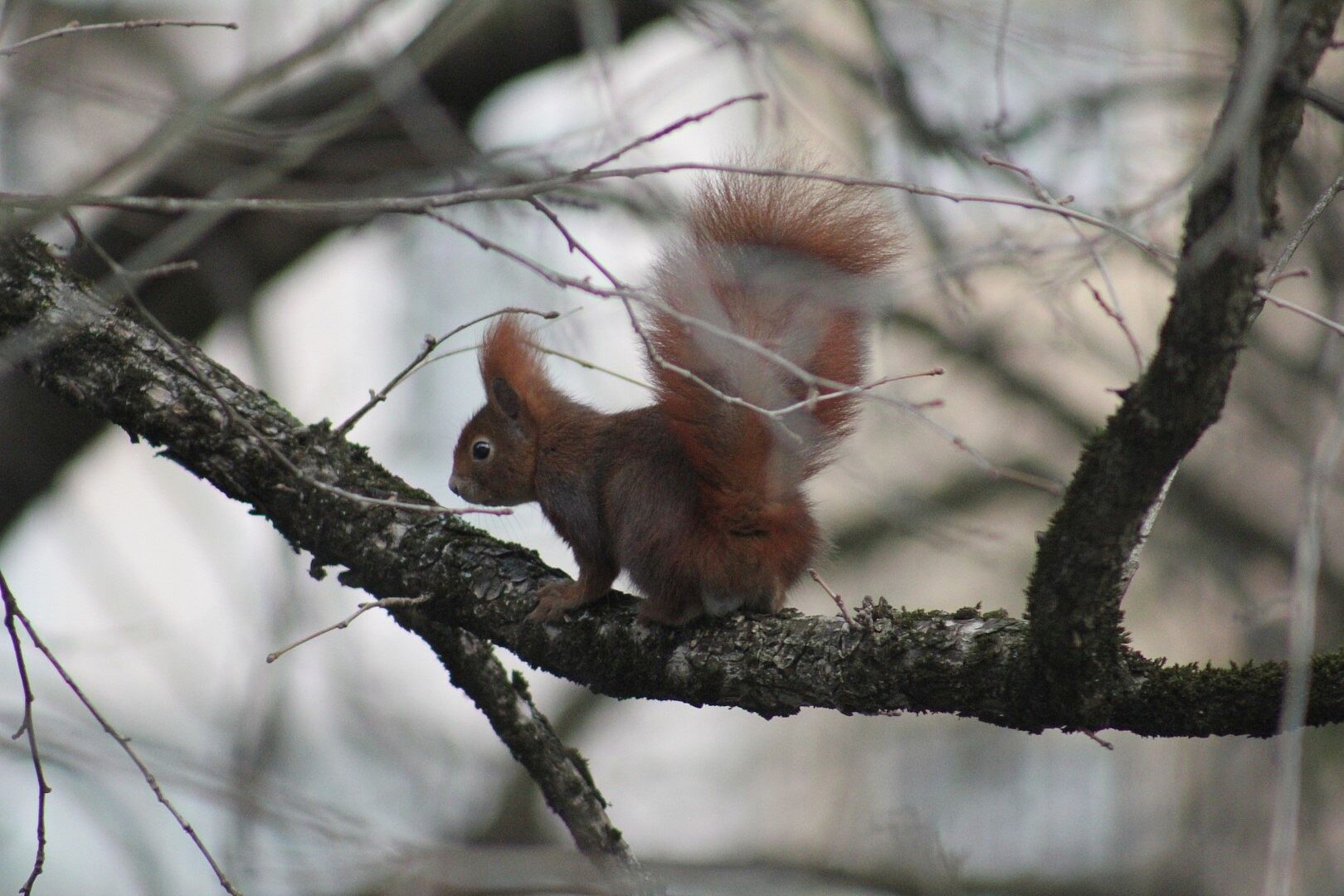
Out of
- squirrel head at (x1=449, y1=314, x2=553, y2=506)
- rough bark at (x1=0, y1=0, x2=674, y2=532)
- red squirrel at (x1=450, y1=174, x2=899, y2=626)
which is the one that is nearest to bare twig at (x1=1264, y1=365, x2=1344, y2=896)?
red squirrel at (x1=450, y1=174, x2=899, y2=626)

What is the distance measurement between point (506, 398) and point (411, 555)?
93 centimetres

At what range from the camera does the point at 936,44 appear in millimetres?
3596

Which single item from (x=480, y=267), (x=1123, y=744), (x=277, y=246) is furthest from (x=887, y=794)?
(x=277, y=246)

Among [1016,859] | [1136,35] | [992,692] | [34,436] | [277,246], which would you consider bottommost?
[992,692]

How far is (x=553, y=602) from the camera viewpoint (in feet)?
7.30

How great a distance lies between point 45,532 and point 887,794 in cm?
478

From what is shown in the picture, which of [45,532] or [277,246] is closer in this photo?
[277,246]

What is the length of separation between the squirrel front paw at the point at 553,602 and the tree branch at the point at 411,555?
0.06ft

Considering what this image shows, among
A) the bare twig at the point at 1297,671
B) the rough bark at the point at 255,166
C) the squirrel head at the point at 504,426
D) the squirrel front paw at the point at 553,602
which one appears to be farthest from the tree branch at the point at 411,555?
the rough bark at the point at 255,166

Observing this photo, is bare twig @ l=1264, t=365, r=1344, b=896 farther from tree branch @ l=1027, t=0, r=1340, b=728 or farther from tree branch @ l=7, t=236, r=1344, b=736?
tree branch @ l=7, t=236, r=1344, b=736

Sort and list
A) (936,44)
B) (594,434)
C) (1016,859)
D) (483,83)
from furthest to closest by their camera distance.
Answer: (1016,859) → (483,83) → (936,44) → (594,434)

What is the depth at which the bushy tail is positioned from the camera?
90.0 inches

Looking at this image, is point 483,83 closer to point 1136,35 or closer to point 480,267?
point 480,267

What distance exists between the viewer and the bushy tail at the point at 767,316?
90.0 inches
